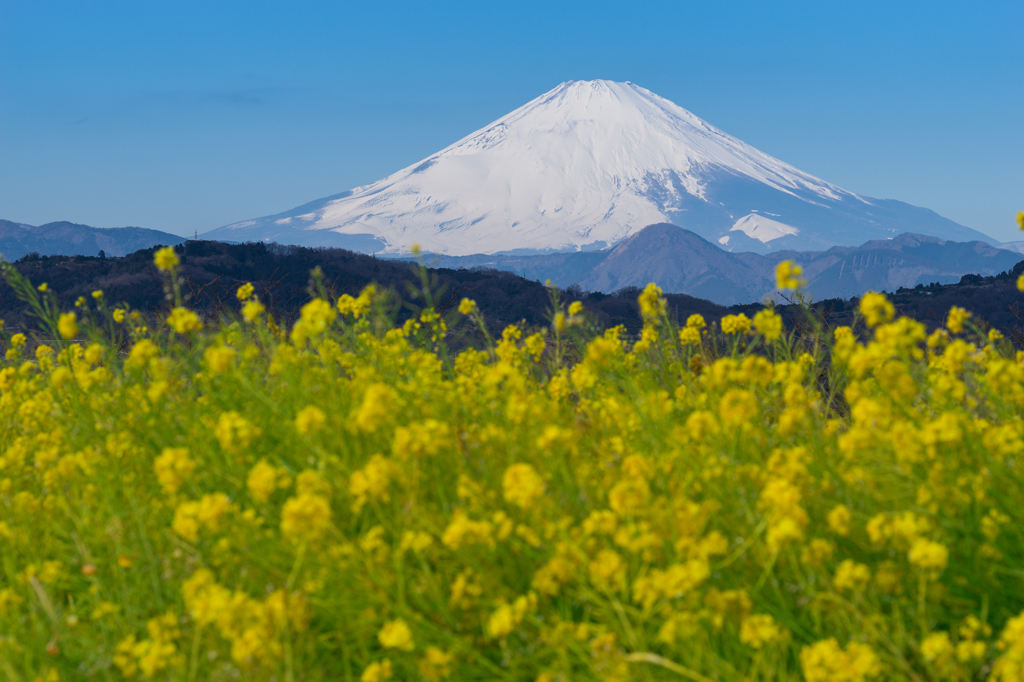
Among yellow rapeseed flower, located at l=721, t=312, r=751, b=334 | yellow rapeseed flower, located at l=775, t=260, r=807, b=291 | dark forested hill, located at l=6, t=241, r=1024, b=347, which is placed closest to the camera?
yellow rapeseed flower, located at l=775, t=260, r=807, b=291

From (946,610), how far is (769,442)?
84 cm

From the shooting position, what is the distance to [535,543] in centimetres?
205

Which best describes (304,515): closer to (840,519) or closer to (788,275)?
(840,519)

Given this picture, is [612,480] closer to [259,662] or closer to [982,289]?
[259,662]

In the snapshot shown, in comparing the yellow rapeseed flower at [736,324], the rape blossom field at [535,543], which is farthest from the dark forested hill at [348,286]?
the rape blossom field at [535,543]

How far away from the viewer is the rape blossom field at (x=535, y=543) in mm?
1804

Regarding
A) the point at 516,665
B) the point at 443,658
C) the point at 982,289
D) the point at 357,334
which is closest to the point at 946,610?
the point at 516,665

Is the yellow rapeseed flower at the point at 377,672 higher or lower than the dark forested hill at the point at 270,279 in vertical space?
lower

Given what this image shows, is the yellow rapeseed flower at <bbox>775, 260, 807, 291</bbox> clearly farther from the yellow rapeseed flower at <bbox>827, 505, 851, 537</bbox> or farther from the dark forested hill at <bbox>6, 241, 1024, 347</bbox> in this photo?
the dark forested hill at <bbox>6, 241, 1024, 347</bbox>

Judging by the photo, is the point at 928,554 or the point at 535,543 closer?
the point at 928,554

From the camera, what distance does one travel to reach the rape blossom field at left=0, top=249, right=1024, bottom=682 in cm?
180

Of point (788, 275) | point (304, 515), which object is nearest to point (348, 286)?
point (788, 275)

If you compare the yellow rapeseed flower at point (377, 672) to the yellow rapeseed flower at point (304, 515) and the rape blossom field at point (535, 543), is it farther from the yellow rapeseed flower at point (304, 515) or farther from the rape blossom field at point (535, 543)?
the yellow rapeseed flower at point (304, 515)

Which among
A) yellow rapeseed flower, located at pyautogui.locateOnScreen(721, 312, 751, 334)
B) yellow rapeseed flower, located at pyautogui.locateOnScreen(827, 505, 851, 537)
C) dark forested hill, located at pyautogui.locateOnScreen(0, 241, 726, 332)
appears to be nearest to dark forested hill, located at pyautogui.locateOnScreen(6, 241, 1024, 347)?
dark forested hill, located at pyautogui.locateOnScreen(0, 241, 726, 332)
